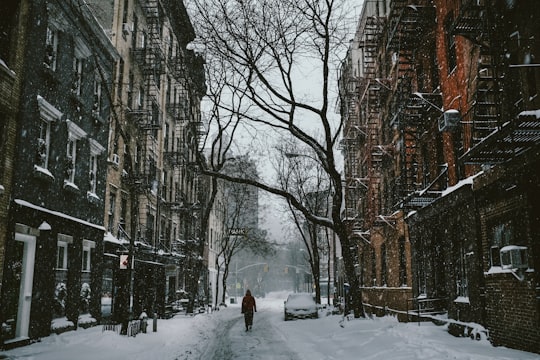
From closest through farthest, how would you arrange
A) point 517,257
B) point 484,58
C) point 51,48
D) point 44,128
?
point 517,257, point 484,58, point 44,128, point 51,48

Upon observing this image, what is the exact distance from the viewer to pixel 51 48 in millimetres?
15672

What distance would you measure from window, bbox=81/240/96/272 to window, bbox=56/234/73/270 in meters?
1.30

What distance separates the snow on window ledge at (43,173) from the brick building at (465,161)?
11911 millimetres

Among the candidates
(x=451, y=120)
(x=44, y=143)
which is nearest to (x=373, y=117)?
(x=451, y=120)

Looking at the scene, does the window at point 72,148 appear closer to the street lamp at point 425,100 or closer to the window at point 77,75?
the window at point 77,75

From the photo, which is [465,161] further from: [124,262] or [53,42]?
[53,42]

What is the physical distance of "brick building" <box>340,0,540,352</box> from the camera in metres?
10.0

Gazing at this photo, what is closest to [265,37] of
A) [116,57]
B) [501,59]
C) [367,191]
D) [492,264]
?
[116,57]

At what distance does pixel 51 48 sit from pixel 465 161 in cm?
1322

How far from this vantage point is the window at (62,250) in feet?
53.0

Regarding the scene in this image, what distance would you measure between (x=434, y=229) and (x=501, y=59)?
8.99m

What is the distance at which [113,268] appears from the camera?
2142cm

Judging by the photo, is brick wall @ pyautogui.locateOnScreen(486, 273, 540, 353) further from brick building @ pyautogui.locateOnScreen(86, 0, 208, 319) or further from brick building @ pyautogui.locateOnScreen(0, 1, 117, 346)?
brick building @ pyautogui.locateOnScreen(0, 1, 117, 346)

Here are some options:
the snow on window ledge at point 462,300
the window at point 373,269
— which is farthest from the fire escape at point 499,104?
the window at point 373,269
